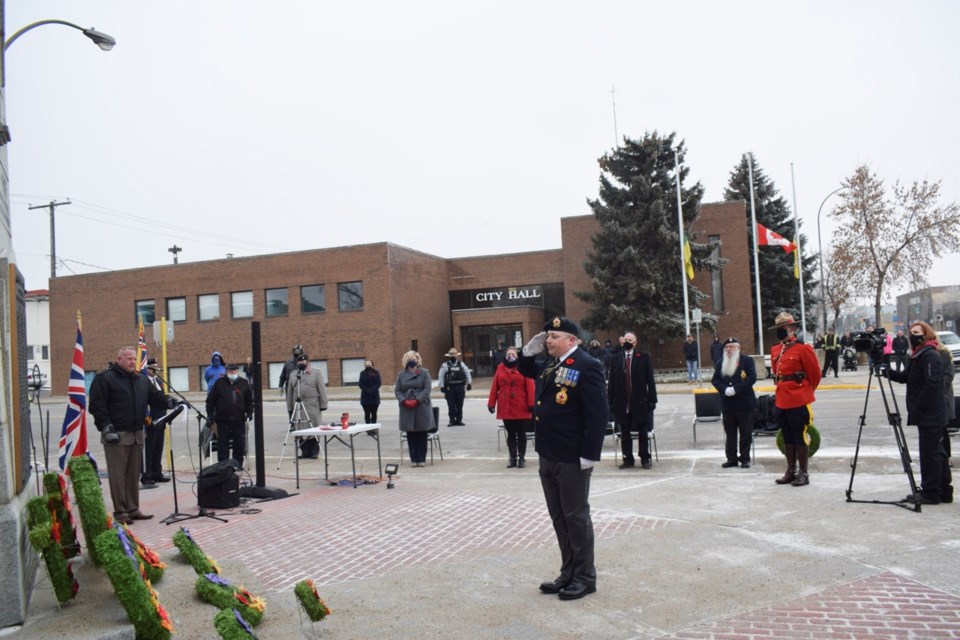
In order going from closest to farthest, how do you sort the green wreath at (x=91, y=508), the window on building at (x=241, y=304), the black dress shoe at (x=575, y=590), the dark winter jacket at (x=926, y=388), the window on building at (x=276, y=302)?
the green wreath at (x=91, y=508) → the black dress shoe at (x=575, y=590) → the dark winter jacket at (x=926, y=388) → the window on building at (x=276, y=302) → the window on building at (x=241, y=304)

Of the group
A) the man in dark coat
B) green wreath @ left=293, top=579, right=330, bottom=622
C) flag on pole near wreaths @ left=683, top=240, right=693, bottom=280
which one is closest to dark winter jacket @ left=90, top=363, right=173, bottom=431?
green wreath @ left=293, top=579, right=330, bottom=622

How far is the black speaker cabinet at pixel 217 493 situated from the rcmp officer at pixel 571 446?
5.02 meters

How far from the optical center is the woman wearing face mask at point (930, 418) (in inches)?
315

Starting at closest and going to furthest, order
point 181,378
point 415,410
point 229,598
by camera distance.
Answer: point 229,598 < point 415,410 < point 181,378

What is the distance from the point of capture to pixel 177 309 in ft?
147

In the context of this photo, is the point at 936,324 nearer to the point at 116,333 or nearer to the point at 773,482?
the point at 116,333

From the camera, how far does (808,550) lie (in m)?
6.60

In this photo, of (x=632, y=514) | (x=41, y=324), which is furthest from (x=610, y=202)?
(x=41, y=324)

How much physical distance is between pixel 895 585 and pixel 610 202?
3467 centimetres

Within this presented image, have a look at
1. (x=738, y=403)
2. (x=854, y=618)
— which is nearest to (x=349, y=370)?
(x=738, y=403)

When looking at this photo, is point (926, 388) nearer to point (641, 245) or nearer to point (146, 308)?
point (641, 245)

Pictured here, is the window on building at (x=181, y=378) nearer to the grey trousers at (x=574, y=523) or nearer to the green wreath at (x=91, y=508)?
the green wreath at (x=91, y=508)

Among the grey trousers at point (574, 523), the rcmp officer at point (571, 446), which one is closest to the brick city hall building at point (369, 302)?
the rcmp officer at point (571, 446)

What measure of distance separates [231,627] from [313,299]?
37980 mm
